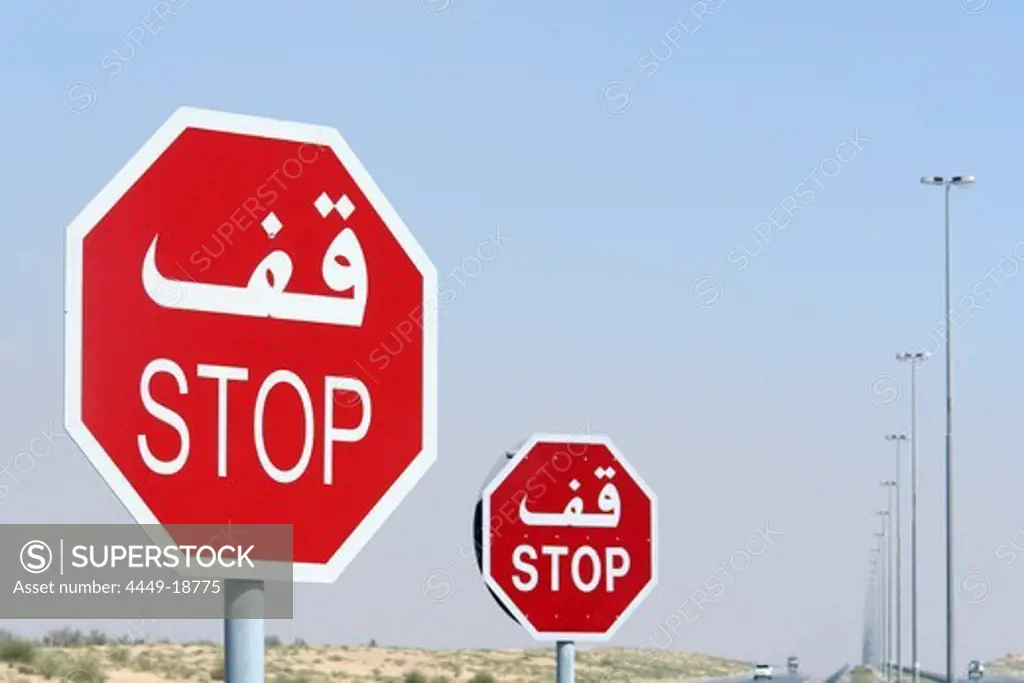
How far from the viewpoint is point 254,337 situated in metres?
2.86

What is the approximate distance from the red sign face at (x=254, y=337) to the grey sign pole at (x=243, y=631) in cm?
7

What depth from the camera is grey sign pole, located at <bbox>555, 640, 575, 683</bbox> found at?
25.3 ft

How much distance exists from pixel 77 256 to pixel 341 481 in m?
0.54

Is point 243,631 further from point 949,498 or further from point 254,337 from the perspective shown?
point 949,498

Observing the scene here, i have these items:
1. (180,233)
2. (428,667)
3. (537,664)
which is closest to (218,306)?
(180,233)

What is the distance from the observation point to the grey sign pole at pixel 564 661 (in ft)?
25.3

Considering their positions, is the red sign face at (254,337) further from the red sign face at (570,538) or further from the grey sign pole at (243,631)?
the red sign face at (570,538)

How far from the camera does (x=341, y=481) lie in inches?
116

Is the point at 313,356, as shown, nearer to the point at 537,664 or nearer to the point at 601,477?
the point at 601,477

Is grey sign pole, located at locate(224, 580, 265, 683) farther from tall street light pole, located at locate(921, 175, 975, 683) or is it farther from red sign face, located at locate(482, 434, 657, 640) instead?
tall street light pole, located at locate(921, 175, 975, 683)

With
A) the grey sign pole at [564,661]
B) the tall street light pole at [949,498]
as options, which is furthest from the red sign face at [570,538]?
the tall street light pole at [949,498]

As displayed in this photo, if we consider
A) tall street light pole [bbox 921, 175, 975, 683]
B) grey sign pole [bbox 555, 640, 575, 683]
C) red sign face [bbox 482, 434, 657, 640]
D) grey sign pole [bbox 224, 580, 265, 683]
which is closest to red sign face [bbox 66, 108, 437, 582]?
grey sign pole [bbox 224, 580, 265, 683]

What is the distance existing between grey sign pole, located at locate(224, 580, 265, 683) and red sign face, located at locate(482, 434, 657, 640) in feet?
15.5

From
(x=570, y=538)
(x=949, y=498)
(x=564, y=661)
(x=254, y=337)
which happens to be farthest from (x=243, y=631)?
(x=949, y=498)
